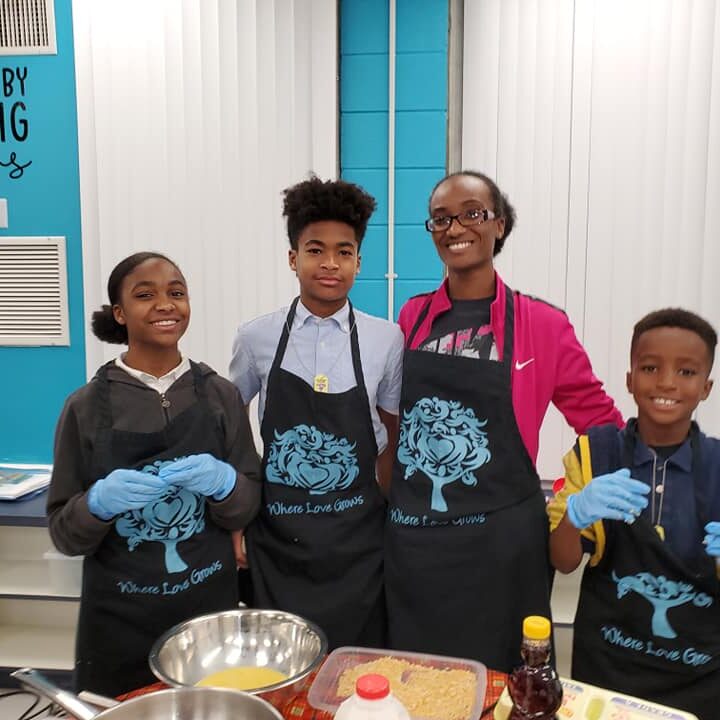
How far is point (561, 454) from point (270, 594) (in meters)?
1.34

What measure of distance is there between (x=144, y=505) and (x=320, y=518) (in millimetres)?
388

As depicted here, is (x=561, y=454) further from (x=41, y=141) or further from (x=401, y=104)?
(x=41, y=141)

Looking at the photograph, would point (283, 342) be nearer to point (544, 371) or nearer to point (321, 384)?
point (321, 384)

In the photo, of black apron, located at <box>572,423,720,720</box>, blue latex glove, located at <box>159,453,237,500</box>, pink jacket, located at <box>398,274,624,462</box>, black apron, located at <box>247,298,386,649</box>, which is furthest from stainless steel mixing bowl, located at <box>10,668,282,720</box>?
pink jacket, located at <box>398,274,624,462</box>

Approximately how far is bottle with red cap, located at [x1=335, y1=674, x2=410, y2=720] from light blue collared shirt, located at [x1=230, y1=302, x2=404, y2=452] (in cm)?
87

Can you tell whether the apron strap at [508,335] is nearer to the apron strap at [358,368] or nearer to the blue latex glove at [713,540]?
the apron strap at [358,368]

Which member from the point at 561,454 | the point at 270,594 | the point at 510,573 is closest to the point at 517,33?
the point at 561,454

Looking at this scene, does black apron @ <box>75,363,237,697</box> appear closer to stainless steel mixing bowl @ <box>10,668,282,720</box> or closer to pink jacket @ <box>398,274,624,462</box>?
stainless steel mixing bowl @ <box>10,668,282,720</box>

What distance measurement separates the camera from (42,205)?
2.70m

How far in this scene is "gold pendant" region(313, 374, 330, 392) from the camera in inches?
64.4

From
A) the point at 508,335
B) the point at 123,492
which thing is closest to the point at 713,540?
the point at 508,335

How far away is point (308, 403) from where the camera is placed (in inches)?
63.7

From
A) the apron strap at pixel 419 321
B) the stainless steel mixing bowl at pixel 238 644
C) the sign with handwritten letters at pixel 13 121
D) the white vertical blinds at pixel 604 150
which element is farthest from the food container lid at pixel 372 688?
the sign with handwritten letters at pixel 13 121

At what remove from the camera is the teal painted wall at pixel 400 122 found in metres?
2.59
